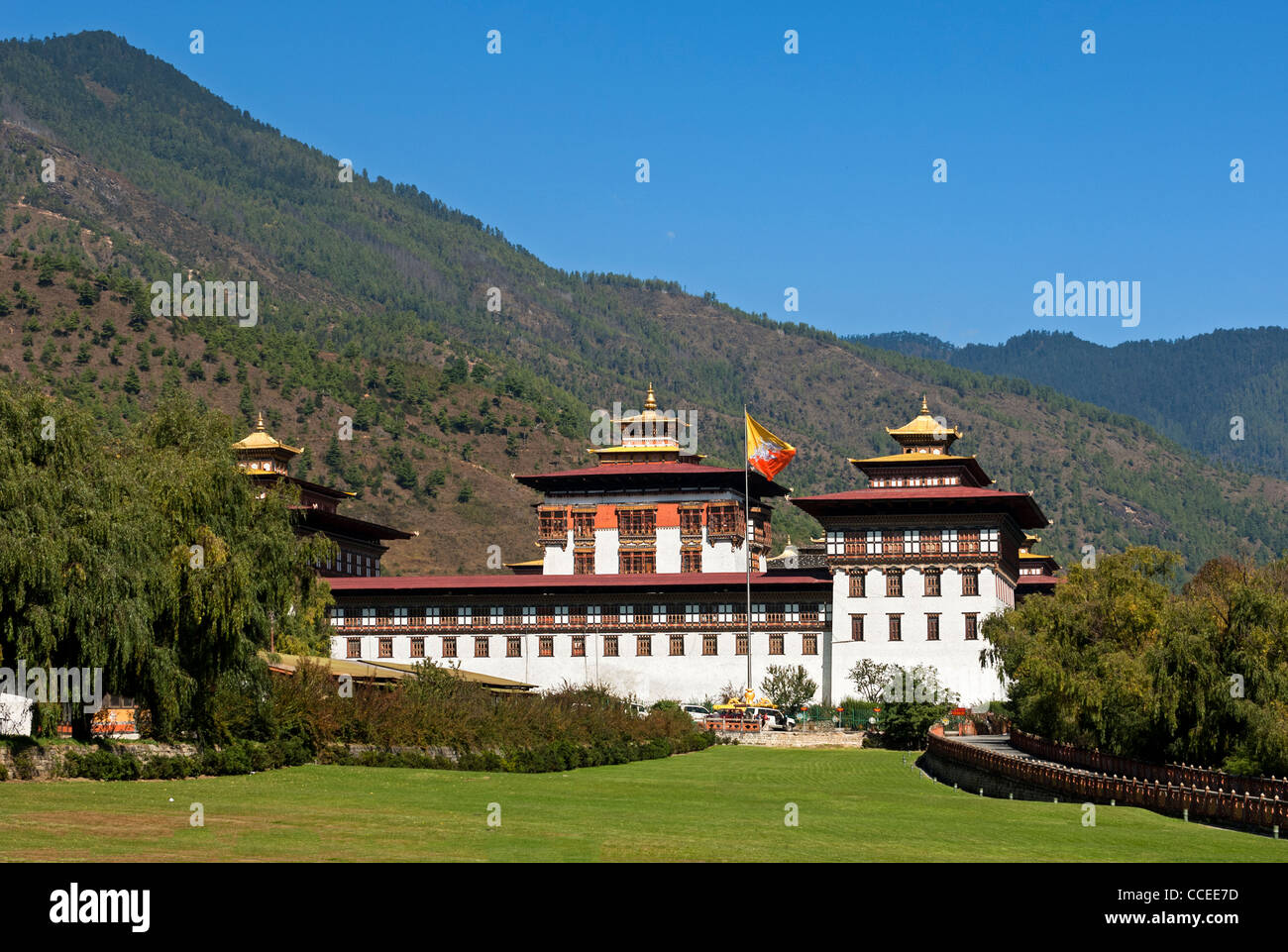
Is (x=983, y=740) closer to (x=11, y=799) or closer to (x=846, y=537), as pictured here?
(x=846, y=537)

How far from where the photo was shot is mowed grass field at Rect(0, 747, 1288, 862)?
88.4ft

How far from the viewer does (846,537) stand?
9181 cm

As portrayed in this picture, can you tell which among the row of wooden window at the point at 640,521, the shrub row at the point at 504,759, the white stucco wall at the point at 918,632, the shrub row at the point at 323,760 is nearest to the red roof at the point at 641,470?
the row of wooden window at the point at 640,521

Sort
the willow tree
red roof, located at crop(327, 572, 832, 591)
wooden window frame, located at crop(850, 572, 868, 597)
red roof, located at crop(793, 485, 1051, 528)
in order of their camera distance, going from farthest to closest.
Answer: red roof, located at crop(327, 572, 832, 591) → wooden window frame, located at crop(850, 572, 868, 597) → red roof, located at crop(793, 485, 1051, 528) → the willow tree

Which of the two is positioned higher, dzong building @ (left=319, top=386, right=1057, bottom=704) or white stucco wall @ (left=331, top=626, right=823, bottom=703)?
dzong building @ (left=319, top=386, right=1057, bottom=704)

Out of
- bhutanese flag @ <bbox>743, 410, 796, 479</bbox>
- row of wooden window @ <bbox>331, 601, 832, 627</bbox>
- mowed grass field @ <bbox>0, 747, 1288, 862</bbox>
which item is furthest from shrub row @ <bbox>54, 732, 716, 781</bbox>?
row of wooden window @ <bbox>331, 601, 832, 627</bbox>

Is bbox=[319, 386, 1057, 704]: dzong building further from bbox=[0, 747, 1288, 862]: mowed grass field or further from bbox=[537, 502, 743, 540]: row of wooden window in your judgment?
bbox=[0, 747, 1288, 862]: mowed grass field

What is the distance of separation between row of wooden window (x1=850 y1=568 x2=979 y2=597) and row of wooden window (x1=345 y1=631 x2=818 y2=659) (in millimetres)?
3484

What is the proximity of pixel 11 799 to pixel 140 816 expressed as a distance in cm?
364

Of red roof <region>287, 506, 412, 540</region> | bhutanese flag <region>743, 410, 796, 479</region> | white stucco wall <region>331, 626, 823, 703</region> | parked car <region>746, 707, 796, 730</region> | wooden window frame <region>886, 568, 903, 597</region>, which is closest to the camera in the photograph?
parked car <region>746, 707, 796, 730</region>

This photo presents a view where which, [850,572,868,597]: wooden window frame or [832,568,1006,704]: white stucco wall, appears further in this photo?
[850,572,868,597]: wooden window frame

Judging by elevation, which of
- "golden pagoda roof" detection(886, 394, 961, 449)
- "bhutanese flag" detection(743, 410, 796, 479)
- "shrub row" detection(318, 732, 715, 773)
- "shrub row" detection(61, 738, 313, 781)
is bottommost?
"shrub row" detection(318, 732, 715, 773)

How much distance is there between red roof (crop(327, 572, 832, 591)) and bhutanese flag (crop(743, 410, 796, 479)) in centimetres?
794

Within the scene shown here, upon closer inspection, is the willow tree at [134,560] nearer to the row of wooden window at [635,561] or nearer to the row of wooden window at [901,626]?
the row of wooden window at [901,626]
